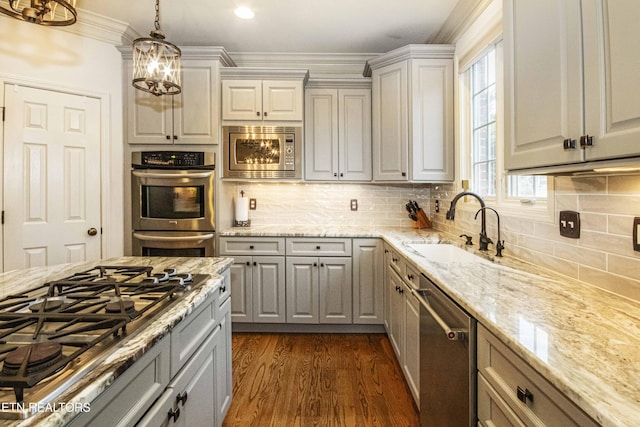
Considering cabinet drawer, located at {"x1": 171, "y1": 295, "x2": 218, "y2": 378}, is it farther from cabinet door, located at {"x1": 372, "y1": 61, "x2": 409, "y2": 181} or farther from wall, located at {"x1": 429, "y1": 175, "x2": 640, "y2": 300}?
Result: cabinet door, located at {"x1": 372, "y1": 61, "x2": 409, "y2": 181}

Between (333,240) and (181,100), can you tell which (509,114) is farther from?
(181,100)

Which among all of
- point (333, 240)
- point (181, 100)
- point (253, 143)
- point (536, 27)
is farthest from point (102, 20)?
point (536, 27)

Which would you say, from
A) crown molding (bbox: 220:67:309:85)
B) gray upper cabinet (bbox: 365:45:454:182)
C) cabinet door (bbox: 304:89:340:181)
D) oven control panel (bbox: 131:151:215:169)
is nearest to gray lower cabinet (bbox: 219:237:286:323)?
oven control panel (bbox: 131:151:215:169)

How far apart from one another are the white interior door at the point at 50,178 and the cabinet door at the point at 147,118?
25 centimetres

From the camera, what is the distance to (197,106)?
2.97m

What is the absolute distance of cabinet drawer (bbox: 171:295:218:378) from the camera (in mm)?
1056

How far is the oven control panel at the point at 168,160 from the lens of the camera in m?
2.93

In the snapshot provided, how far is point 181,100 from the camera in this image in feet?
9.70

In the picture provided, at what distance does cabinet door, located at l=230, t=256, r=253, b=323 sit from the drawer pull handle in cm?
238

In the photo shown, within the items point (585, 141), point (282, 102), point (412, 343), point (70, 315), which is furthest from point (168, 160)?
point (585, 141)

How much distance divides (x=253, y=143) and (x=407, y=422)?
8.18ft

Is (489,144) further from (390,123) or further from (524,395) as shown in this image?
(524,395)

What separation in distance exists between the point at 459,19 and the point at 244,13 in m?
1.71

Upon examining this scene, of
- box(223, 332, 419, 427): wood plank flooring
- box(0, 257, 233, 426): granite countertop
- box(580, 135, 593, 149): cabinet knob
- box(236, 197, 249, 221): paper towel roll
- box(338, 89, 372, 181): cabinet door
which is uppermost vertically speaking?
box(338, 89, 372, 181): cabinet door
